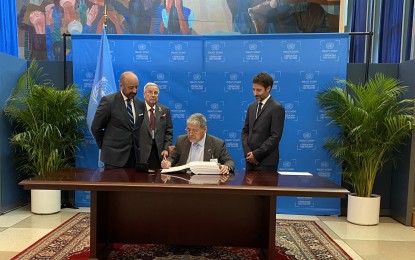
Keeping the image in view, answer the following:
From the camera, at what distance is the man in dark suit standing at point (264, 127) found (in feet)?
10.3

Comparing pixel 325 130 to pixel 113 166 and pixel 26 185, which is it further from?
pixel 26 185

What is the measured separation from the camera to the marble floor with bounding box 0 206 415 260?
3.13 meters

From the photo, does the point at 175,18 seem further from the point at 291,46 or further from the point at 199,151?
the point at 199,151

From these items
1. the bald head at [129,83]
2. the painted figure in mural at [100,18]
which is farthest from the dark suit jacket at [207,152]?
the painted figure in mural at [100,18]

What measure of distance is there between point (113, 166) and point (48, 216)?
149cm

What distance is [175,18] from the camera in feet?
23.7

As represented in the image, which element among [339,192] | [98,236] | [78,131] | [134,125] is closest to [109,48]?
[78,131]

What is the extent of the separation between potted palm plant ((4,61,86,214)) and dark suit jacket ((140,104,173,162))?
4.39 feet

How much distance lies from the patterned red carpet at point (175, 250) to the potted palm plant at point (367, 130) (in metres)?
0.91

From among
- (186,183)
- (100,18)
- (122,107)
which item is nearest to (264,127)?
(186,183)

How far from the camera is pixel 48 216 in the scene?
13.7 feet

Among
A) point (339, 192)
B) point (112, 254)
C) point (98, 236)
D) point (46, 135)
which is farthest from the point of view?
point (46, 135)

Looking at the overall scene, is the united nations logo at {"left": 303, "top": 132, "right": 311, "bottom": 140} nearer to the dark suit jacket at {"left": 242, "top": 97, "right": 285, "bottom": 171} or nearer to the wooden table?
the dark suit jacket at {"left": 242, "top": 97, "right": 285, "bottom": 171}

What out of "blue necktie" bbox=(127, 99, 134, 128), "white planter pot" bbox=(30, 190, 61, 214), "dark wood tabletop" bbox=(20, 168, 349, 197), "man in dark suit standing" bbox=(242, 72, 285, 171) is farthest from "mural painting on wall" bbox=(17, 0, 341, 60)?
"dark wood tabletop" bbox=(20, 168, 349, 197)
